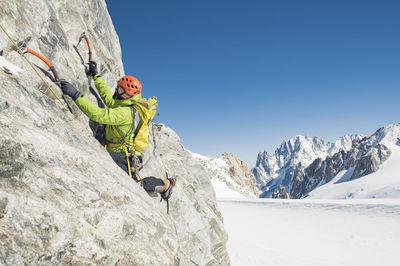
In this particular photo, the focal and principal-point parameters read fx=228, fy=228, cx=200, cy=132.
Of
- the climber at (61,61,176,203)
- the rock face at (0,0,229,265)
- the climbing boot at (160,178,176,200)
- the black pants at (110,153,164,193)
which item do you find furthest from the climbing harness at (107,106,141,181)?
the climbing boot at (160,178,176,200)

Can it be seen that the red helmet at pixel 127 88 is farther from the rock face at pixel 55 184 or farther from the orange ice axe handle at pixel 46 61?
the orange ice axe handle at pixel 46 61

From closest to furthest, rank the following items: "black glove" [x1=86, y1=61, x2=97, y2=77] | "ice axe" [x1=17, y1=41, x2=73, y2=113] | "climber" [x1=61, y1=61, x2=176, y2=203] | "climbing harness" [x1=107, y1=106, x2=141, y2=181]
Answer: "ice axe" [x1=17, y1=41, x2=73, y2=113] < "climber" [x1=61, y1=61, x2=176, y2=203] < "climbing harness" [x1=107, y1=106, x2=141, y2=181] < "black glove" [x1=86, y1=61, x2=97, y2=77]

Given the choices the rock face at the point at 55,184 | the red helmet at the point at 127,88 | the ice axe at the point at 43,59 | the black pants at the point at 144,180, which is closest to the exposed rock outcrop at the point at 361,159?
the black pants at the point at 144,180

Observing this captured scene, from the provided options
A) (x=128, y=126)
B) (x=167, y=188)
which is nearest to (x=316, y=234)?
(x=167, y=188)

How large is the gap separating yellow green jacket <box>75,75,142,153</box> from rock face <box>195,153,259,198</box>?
2265 inches

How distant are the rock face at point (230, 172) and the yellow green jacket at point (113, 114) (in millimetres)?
57542

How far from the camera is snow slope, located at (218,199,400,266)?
1630 cm

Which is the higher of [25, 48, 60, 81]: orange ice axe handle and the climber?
[25, 48, 60, 81]: orange ice axe handle

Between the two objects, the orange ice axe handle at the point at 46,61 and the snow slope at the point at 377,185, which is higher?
the orange ice axe handle at the point at 46,61

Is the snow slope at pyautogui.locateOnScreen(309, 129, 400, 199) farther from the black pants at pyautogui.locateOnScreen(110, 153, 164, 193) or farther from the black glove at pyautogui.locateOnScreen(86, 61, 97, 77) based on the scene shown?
the black glove at pyautogui.locateOnScreen(86, 61, 97, 77)

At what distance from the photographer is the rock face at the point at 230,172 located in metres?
67.7

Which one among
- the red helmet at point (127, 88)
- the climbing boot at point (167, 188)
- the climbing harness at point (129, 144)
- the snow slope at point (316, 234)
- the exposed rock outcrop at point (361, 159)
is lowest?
the snow slope at point (316, 234)

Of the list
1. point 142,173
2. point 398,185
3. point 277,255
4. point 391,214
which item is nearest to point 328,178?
point 398,185

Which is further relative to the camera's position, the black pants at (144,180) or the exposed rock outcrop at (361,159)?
the exposed rock outcrop at (361,159)
